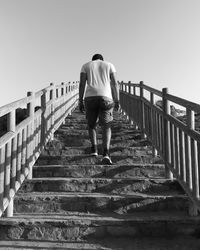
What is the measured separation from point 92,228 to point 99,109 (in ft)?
7.80

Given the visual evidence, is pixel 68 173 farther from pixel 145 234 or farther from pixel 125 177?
pixel 145 234

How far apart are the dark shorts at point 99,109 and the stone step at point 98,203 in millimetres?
1628

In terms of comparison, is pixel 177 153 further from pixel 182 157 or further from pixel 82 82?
pixel 82 82

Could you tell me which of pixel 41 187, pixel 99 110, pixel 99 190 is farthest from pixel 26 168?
pixel 99 110

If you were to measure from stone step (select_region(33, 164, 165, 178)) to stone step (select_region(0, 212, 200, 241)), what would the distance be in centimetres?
133

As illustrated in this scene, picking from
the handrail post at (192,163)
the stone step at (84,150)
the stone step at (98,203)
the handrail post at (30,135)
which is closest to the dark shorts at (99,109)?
the stone step at (84,150)

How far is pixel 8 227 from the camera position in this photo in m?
3.60

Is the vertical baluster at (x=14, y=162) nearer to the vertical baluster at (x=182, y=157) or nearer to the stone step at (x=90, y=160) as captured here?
the stone step at (x=90, y=160)

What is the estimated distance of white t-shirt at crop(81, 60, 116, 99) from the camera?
5426mm

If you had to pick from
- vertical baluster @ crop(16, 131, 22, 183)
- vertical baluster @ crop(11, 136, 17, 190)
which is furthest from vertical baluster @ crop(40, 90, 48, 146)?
vertical baluster @ crop(11, 136, 17, 190)

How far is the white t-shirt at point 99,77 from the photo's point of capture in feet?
17.8

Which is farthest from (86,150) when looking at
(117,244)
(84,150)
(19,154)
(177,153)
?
(117,244)

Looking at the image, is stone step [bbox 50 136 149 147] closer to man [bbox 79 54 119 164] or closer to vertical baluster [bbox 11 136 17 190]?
man [bbox 79 54 119 164]

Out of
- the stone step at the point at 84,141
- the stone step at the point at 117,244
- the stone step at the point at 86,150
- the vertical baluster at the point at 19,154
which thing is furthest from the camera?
the stone step at the point at 84,141
